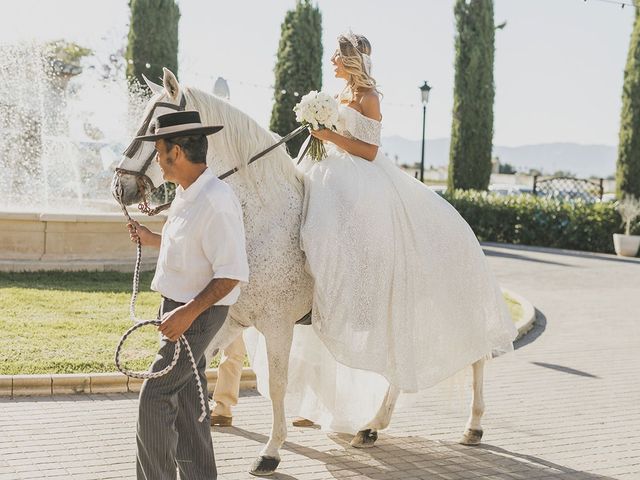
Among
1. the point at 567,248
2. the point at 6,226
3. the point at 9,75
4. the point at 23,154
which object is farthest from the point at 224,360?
the point at 23,154

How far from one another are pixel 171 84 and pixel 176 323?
1547 mm

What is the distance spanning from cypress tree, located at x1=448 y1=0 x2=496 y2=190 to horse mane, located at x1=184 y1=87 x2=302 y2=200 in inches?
1042

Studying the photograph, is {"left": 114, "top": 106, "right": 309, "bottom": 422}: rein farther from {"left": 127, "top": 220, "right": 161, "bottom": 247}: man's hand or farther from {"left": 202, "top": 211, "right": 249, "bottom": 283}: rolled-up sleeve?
{"left": 202, "top": 211, "right": 249, "bottom": 283}: rolled-up sleeve

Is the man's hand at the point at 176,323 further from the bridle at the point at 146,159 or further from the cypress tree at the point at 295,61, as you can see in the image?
the cypress tree at the point at 295,61

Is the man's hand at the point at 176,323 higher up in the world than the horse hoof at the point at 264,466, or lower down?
higher up

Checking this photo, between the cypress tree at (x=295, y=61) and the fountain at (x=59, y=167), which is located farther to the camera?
the cypress tree at (x=295, y=61)

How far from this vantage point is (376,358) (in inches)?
230

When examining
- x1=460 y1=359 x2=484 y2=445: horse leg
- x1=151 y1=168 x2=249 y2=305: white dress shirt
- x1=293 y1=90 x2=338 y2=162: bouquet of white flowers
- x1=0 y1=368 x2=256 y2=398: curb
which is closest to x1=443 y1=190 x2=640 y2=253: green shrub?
x1=460 y1=359 x2=484 y2=445: horse leg

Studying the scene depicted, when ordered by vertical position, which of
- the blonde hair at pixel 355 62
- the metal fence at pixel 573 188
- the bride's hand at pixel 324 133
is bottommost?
the metal fence at pixel 573 188

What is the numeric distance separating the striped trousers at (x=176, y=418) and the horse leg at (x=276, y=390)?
3.67 ft

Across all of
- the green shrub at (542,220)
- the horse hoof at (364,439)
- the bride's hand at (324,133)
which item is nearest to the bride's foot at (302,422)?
the horse hoof at (364,439)

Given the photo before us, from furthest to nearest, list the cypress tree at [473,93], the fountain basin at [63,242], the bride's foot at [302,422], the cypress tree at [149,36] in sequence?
the cypress tree at [473,93] < the cypress tree at [149,36] < the fountain basin at [63,242] < the bride's foot at [302,422]

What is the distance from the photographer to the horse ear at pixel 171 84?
196 inches

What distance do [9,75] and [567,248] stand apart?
16558mm
